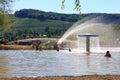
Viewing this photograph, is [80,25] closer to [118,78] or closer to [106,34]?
[106,34]

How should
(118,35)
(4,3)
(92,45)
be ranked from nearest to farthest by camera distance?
(4,3), (92,45), (118,35)

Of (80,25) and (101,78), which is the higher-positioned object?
(80,25)

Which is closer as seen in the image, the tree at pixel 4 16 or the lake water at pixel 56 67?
the lake water at pixel 56 67

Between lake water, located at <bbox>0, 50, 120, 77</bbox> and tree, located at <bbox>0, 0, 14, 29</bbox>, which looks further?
tree, located at <bbox>0, 0, 14, 29</bbox>

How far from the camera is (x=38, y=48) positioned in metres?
68.2

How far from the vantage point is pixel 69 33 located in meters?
82.6

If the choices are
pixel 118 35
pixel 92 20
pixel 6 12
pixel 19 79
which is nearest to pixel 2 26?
pixel 6 12

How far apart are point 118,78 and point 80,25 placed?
2669 inches

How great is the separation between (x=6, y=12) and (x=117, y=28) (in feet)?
241

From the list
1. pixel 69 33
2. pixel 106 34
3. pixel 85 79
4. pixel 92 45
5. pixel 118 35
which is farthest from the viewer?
pixel 118 35

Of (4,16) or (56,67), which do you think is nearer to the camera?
(56,67)

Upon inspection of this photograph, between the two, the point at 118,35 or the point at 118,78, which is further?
the point at 118,35

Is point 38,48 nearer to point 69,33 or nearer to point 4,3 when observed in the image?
point 4,3

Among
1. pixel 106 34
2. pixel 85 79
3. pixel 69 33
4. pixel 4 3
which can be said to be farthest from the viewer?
pixel 106 34
